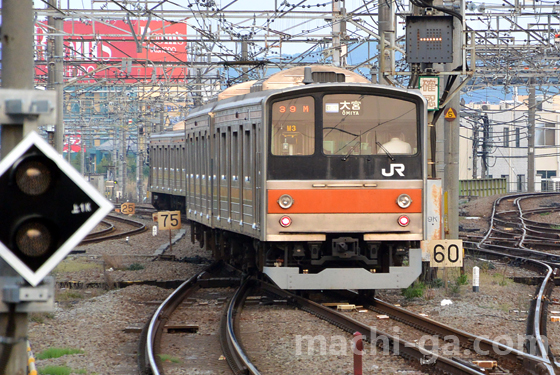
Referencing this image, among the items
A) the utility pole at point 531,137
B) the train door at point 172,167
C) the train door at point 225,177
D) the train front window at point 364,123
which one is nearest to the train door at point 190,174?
the train door at point 225,177

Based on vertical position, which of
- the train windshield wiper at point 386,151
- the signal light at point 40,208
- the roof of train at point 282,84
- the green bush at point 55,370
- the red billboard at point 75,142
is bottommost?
the green bush at point 55,370

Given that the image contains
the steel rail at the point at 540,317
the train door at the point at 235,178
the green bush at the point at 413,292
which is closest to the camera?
the steel rail at the point at 540,317

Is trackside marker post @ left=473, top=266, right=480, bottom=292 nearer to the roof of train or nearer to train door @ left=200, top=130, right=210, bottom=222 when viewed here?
the roof of train

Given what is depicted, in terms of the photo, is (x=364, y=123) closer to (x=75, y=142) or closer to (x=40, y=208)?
(x=40, y=208)

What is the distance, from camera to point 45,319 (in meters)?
10.1

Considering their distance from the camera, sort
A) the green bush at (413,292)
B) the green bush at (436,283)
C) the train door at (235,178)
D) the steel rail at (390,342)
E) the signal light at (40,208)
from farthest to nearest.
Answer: the green bush at (436,283)
the train door at (235,178)
the green bush at (413,292)
the steel rail at (390,342)
the signal light at (40,208)

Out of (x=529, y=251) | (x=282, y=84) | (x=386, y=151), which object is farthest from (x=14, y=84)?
(x=529, y=251)

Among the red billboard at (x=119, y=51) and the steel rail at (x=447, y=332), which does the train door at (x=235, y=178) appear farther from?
the red billboard at (x=119, y=51)

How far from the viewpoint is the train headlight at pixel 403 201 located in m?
10.8

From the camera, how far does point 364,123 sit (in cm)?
1088

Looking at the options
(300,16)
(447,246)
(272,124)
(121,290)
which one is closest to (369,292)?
(447,246)

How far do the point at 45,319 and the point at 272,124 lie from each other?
3.80 meters

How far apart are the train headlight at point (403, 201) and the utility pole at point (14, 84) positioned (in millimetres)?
7620

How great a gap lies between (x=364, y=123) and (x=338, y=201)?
111 cm
